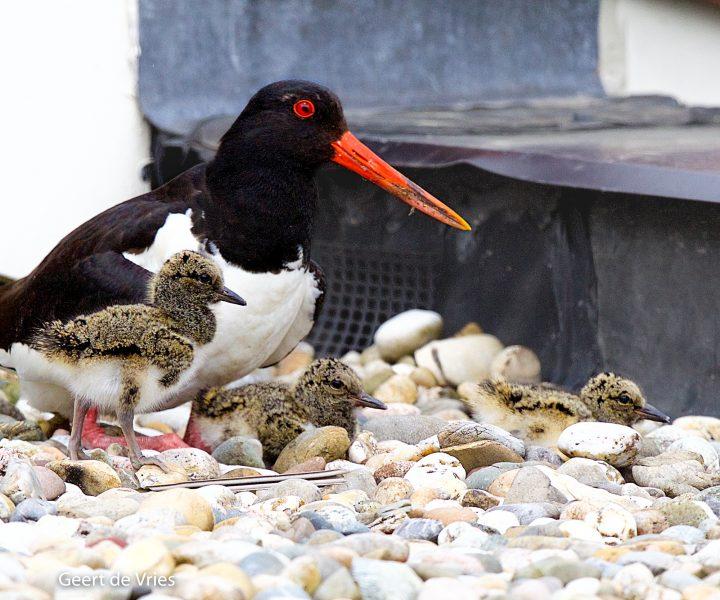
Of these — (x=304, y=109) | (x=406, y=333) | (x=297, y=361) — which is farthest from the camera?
(x=297, y=361)

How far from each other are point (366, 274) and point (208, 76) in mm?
1480

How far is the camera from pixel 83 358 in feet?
13.4

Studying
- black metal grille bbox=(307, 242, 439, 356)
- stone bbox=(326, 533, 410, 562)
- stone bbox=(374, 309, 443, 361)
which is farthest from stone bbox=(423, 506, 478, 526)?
black metal grille bbox=(307, 242, 439, 356)

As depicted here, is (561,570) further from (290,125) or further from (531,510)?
(290,125)

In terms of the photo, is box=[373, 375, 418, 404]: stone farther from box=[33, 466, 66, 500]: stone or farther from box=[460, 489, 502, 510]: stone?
box=[33, 466, 66, 500]: stone

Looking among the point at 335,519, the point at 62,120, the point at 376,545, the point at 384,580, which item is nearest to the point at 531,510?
the point at 335,519

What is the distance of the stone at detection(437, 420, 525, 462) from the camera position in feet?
13.8

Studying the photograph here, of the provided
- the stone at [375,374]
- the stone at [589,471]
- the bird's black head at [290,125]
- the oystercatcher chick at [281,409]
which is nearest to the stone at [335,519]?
the stone at [589,471]

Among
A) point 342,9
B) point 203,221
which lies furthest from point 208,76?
point 203,221

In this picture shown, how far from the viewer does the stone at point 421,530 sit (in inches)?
132

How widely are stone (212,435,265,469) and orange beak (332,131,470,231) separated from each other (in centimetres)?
111

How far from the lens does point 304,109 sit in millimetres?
4730

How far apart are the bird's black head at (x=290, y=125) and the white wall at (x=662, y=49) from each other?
15.1 feet

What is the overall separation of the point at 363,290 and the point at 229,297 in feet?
8.02
